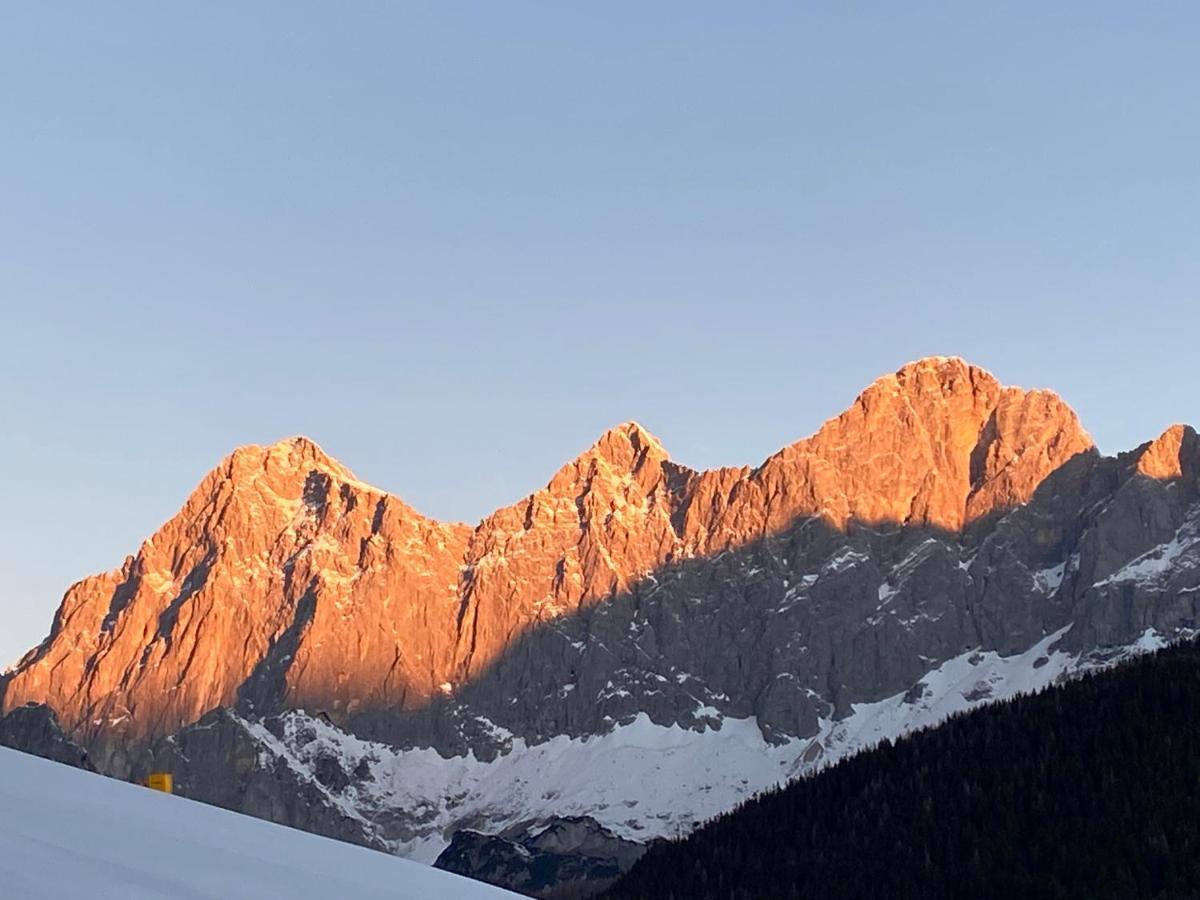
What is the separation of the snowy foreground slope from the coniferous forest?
5396 inches

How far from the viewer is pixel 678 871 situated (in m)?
197

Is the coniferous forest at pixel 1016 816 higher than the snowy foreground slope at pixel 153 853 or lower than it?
higher

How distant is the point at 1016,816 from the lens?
167750 millimetres

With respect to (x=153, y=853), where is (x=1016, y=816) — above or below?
above

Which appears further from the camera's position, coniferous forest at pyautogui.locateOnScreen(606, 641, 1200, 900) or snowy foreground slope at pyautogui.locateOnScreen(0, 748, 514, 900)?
coniferous forest at pyautogui.locateOnScreen(606, 641, 1200, 900)

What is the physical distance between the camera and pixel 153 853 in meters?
18.2

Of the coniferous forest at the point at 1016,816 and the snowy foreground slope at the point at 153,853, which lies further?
the coniferous forest at the point at 1016,816

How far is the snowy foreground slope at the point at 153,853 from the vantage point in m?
16.2

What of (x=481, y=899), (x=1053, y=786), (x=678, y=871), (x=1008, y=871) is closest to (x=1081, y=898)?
(x=1008, y=871)

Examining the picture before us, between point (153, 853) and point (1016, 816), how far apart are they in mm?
160989

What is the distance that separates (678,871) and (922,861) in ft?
131

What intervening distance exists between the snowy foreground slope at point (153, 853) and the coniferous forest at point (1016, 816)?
450 ft

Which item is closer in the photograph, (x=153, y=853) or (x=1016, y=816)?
(x=153, y=853)

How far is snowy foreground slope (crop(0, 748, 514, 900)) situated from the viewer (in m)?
16.2
